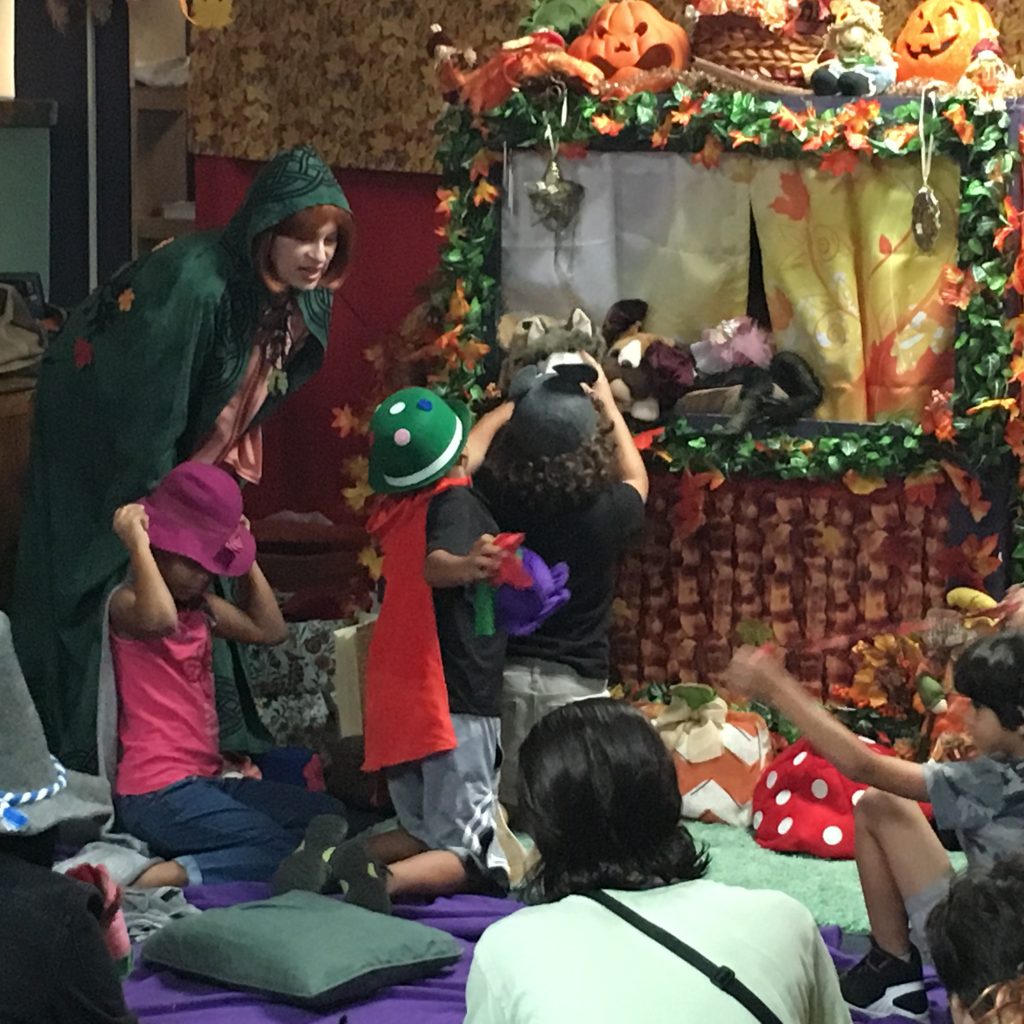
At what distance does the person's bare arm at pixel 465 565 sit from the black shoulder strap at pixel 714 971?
1936 mm

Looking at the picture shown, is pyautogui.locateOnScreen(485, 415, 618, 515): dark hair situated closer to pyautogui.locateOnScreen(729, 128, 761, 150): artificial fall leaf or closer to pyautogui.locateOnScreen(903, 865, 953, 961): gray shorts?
pyautogui.locateOnScreen(729, 128, 761, 150): artificial fall leaf

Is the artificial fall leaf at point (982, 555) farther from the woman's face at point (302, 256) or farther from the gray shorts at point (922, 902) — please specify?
the woman's face at point (302, 256)

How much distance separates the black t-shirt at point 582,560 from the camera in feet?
14.9

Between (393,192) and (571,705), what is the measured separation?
387 cm

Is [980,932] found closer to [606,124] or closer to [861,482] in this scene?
[861,482]

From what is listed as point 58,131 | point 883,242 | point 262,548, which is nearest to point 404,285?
point 262,548

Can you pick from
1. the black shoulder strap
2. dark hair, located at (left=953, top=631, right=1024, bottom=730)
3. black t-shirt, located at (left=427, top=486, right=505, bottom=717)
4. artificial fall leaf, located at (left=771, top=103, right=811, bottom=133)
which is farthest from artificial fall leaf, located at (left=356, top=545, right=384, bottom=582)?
the black shoulder strap

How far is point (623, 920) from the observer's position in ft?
7.25

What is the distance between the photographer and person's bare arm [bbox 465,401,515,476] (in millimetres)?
4633

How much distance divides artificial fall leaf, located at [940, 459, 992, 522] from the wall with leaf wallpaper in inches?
86.5

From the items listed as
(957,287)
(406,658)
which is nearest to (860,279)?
(957,287)

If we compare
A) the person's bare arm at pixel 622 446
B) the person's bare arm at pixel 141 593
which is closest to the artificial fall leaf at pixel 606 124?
the person's bare arm at pixel 622 446

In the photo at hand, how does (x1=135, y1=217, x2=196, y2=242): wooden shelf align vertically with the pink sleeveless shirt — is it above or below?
above

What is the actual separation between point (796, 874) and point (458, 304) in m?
1.80
